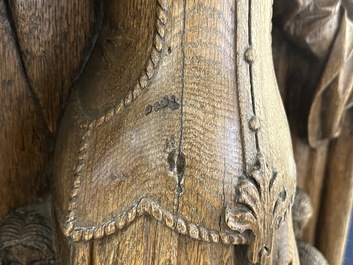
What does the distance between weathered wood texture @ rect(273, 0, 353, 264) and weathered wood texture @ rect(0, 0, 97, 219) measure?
30cm

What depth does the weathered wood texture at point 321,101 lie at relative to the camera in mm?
789

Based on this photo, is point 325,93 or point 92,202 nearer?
→ point 92,202

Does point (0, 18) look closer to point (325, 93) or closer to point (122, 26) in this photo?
point (122, 26)

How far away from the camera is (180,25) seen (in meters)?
0.58

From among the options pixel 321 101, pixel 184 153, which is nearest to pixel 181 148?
pixel 184 153

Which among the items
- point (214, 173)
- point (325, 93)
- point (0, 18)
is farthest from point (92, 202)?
point (325, 93)

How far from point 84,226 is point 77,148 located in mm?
91

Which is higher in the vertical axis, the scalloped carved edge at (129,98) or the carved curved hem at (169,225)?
the scalloped carved edge at (129,98)

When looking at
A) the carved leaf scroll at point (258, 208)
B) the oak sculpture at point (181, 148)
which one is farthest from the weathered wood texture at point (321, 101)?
the carved leaf scroll at point (258, 208)

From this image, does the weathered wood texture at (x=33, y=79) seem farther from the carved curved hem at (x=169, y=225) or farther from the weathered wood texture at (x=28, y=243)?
the carved curved hem at (x=169, y=225)

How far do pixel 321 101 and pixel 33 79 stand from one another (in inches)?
16.9

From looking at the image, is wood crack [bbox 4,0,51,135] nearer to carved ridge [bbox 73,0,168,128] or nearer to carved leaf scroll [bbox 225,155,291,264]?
carved ridge [bbox 73,0,168,128]

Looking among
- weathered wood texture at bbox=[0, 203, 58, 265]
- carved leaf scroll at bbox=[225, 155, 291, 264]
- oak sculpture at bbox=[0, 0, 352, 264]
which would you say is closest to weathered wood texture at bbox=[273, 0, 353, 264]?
oak sculpture at bbox=[0, 0, 352, 264]

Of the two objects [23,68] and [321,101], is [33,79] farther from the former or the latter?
[321,101]
